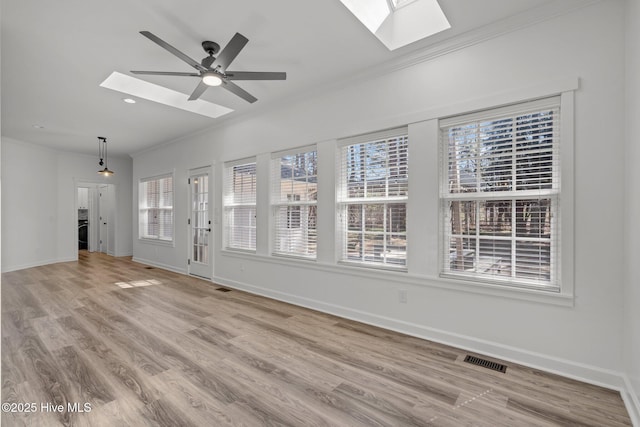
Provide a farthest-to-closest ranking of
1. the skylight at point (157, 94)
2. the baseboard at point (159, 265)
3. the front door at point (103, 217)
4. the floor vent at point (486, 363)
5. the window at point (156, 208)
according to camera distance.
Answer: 1. the front door at point (103, 217)
2. the window at point (156, 208)
3. the baseboard at point (159, 265)
4. the skylight at point (157, 94)
5. the floor vent at point (486, 363)

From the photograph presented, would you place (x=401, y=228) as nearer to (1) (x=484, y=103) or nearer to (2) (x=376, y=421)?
(1) (x=484, y=103)

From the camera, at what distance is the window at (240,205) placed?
4922 millimetres

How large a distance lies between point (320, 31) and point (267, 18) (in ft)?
1.58

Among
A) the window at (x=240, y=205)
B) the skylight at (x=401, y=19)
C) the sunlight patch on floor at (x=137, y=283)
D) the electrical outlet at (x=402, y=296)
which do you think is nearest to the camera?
the skylight at (x=401, y=19)

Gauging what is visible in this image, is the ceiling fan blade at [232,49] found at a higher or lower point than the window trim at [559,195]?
higher

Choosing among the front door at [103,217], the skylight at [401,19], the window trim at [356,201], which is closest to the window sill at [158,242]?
the front door at [103,217]

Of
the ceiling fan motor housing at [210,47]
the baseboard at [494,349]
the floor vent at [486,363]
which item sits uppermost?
the ceiling fan motor housing at [210,47]

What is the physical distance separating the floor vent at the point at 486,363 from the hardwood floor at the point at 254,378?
6 cm

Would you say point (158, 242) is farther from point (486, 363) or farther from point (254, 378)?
point (486, 363)

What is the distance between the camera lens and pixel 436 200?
3000 millimetres

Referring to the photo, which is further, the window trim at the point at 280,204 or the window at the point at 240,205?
the window at the point at 240,205

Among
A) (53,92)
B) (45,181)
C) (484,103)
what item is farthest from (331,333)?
(45,181)

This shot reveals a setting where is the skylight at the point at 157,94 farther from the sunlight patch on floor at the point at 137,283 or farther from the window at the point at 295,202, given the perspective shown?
the sunlight patch on floor at the point at 137,283

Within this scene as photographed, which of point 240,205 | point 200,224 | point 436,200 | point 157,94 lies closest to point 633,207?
point 436,200
